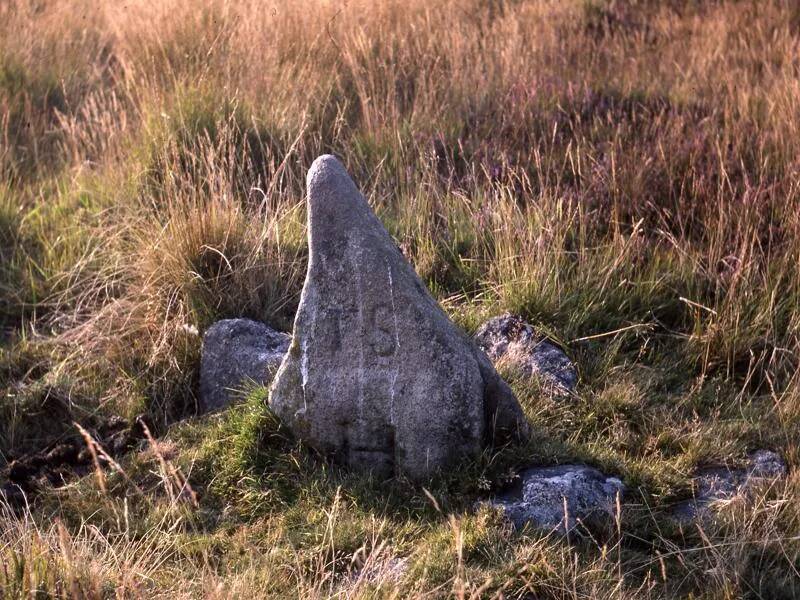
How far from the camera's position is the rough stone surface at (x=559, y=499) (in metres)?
3.69

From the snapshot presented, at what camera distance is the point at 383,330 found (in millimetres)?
3949

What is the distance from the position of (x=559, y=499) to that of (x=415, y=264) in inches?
84.0

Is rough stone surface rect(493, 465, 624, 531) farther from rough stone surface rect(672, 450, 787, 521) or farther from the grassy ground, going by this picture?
rough stone surface rect(672, 450, 787, 521)

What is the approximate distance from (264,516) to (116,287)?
2.28 meters

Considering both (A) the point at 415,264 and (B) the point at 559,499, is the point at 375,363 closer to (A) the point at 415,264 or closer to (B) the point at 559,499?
(B) the point at 559,499

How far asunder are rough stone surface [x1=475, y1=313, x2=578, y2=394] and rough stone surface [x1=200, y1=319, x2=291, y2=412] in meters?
1.05

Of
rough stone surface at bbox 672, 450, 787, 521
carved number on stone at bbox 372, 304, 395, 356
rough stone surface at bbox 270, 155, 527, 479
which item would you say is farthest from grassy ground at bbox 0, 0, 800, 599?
carved number on stone at bbox 372, 304, 395, 356

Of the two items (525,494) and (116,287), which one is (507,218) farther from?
(116,287)

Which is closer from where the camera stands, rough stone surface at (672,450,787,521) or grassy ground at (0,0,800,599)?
grassy ground at (0,0,800,599)

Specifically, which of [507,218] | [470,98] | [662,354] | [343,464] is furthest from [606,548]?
[470,98]

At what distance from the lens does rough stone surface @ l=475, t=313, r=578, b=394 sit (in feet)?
15.3

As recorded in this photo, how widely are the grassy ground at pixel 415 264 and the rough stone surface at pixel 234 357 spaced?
0.21m

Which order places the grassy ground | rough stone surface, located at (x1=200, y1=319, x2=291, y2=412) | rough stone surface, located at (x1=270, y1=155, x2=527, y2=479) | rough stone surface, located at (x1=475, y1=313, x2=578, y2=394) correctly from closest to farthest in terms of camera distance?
the grassy ground, rough stone surface, located at (x1=270, y1=155, x2=527, y2=479), rough stone surface, located at (x1=475, y1=313, x2=578, y2=394), rough stone surface, located at (x1=200, y1=319, x2=291, y2=412)

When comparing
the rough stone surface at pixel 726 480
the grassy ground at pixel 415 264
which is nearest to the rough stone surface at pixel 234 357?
the grassy ground at pixel 415 264
